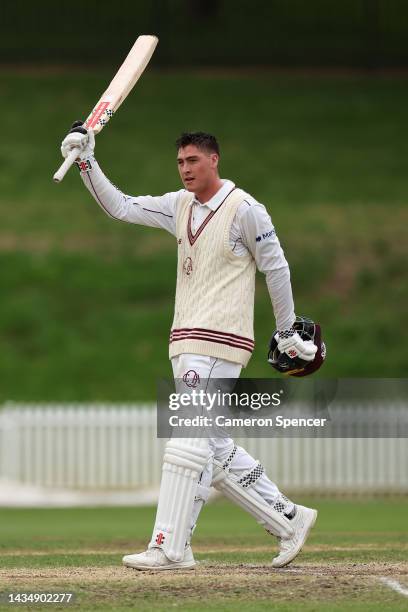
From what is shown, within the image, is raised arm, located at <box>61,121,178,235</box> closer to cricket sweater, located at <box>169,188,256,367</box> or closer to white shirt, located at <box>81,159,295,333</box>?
white shirt, located at <box>81,159,295,333</box>

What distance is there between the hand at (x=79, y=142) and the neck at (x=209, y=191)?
568 mm

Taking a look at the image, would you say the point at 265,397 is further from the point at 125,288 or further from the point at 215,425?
the point at 125,288

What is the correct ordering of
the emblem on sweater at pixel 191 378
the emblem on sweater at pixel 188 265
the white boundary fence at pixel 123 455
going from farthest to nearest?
the white boundary fence at pixel 123 455
the emblem on sweater at pixel 188 265
the emblem on sweater at pixel 191 378

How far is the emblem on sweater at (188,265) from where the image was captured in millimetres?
6543

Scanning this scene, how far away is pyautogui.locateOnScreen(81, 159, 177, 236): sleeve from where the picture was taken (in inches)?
267

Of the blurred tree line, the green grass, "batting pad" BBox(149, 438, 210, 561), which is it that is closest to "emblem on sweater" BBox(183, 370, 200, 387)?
"batting pad" BBox(149, 438, 210, 561)

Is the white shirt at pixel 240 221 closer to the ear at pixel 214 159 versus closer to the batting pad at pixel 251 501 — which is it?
the ear at pixel 214 159

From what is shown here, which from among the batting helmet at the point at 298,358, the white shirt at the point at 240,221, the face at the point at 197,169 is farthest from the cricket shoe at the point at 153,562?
the face at the point at 197,169

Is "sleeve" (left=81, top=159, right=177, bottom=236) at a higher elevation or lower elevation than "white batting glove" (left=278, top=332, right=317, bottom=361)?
higher

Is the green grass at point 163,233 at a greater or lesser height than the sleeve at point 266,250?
greater

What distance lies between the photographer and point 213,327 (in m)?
6.42

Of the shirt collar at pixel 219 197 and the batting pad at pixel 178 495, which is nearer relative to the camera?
the batting pad at pixel 178 495

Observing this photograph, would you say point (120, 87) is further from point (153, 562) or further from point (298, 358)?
point (153, 562)

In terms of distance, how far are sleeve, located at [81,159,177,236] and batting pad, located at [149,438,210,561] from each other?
114 centimetres
